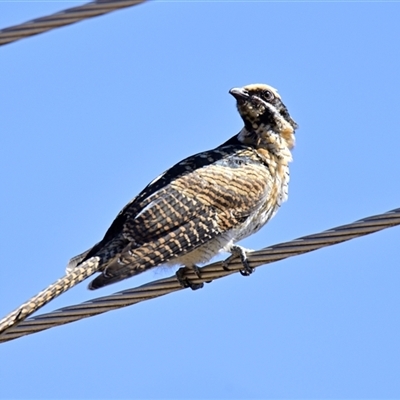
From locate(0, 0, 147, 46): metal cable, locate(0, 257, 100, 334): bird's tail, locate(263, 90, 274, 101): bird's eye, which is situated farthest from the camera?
locate(263, 90, 274, 101): bird's eye

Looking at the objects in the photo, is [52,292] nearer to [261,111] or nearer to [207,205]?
[207,205]

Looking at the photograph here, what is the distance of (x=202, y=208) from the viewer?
820cm

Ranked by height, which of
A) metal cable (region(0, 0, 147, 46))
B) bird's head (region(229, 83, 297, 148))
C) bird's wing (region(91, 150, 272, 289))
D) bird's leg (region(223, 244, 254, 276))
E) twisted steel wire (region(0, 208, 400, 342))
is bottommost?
twisted steel wire (region(0, 208, 400, 342))

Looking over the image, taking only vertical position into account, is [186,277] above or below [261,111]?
below

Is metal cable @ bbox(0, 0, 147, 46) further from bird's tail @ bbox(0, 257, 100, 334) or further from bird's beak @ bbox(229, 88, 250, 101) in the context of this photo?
bird's beak @ bbox(229, 88, 250, 101)

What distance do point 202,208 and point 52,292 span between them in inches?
64.4

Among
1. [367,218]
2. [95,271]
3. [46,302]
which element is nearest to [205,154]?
[95,271]

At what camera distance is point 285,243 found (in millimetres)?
6277

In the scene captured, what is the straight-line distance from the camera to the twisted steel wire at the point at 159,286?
6000 mm

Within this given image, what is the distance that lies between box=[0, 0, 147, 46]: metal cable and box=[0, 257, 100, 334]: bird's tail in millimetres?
1851

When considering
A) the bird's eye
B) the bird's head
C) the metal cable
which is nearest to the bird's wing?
the bird's head

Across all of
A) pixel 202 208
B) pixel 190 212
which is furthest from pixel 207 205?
pixel 190 212

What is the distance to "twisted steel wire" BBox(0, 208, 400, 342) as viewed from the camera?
6000 mm

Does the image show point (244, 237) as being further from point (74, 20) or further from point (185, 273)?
point (74, 20)
